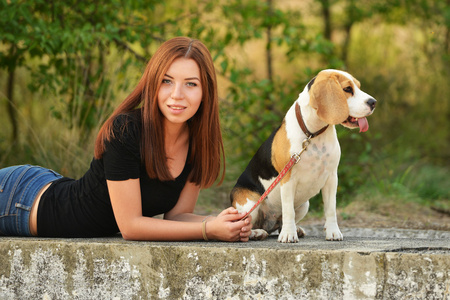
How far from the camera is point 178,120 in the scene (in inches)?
109

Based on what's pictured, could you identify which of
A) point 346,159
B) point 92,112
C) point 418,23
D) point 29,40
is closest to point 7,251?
point 29,40

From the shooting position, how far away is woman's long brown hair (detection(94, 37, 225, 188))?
9.01ft

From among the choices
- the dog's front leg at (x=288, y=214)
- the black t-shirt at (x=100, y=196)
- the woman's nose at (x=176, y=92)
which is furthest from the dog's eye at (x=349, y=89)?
the black t-shirt at (x=100, y=196)

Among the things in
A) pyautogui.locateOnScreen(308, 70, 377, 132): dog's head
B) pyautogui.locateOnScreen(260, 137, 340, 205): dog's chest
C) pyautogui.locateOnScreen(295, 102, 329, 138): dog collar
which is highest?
pyautogui.locateOnScreen(308, 70, 377, 132): dog's head

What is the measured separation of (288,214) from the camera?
282 centimetres

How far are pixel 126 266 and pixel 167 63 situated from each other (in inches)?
40.1

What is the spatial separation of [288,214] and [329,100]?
0.63 metres

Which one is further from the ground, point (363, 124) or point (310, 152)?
point (363, 124)

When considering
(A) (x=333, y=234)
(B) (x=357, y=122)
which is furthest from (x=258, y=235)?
(B) (x=357, y=122)

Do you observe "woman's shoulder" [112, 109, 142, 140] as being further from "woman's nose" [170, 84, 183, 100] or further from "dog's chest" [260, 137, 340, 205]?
"dog's chest" [260, 137, 340, 205]

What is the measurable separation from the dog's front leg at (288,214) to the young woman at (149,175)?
0.63 ft

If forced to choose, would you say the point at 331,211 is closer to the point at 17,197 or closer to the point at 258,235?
the point at 258,235

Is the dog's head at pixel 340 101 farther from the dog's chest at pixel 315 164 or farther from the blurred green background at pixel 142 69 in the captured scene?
the blurred green background at pixel 142 69

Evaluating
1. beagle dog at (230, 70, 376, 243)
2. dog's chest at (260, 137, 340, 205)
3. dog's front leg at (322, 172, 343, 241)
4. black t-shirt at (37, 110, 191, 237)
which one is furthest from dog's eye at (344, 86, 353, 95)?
black t-shirt at (37, 110, 191, 237)
